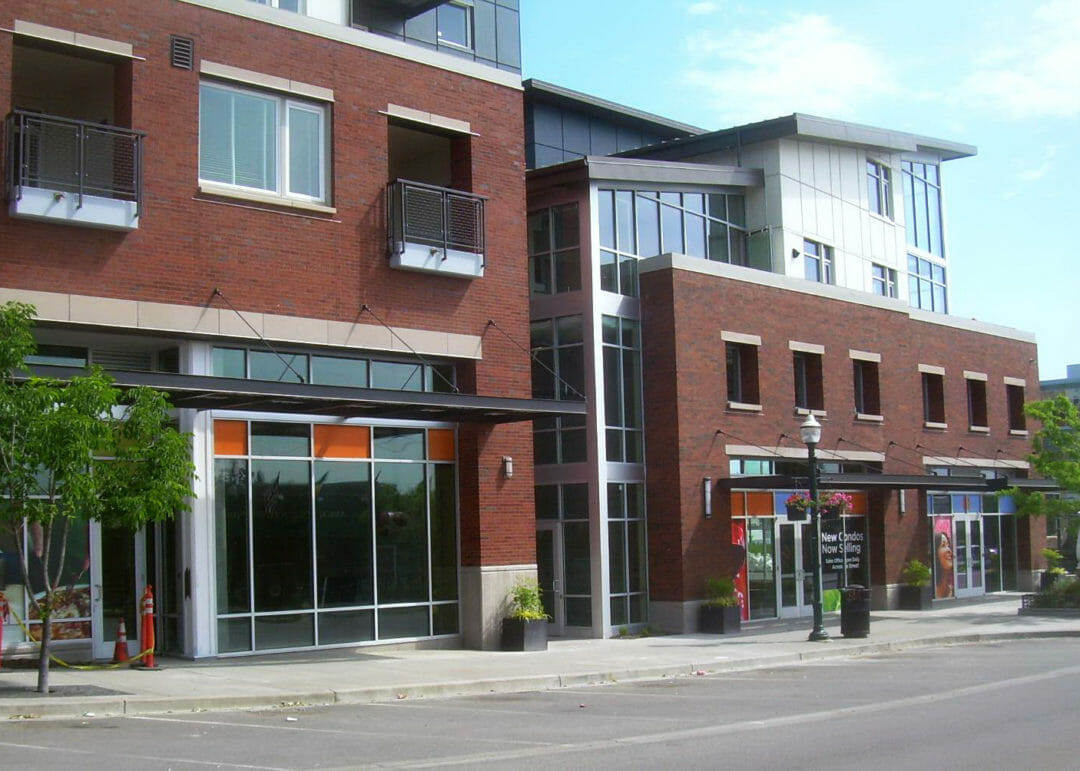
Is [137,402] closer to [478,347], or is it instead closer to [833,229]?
[478,347]

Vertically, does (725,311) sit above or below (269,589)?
above

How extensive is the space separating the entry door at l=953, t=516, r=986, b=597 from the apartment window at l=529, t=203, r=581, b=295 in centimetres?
1541

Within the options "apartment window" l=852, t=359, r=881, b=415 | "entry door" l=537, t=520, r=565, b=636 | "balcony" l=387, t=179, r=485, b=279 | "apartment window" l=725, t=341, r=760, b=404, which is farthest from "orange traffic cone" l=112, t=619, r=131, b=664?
"apartment window" l=852, t=359, r=881, b=415

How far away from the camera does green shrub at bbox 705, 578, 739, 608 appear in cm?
2630

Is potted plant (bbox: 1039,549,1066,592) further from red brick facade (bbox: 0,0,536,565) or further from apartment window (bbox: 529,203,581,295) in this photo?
red brick facade (bbox: 0,0,536,565)

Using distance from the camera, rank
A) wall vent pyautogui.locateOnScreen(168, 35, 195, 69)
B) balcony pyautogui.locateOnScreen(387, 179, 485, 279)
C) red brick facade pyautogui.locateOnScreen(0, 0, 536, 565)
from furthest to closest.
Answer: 1. balcony pyautogui.locateOnScreen(387, 179, 485, 279)
2. wall vent pyautogui.locateOnScreen(168, 35, 195, 69)
3. red brick facade pyautogui.locateOnScreen(0, 0, 536, 565)

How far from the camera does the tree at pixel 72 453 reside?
14117 millimetres

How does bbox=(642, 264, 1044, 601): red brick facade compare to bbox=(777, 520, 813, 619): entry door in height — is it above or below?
above

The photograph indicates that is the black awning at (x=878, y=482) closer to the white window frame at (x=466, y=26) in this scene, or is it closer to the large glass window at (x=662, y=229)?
the large glass window at (x=662, y=229)

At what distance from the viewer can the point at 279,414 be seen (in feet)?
66.1

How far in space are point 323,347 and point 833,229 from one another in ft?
59.6

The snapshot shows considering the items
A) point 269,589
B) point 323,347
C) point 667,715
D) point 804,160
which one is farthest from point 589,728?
point 804,160

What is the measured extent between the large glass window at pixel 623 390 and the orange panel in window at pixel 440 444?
4765 millimetres

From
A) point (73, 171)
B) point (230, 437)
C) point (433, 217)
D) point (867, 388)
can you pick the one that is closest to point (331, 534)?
point (230, 437)
